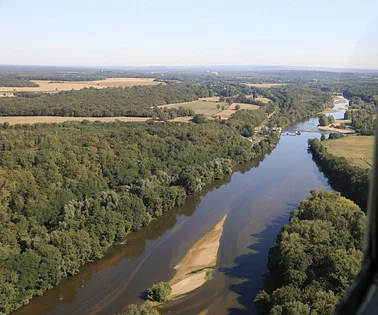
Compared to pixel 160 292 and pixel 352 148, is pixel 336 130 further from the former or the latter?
pixel 160 292

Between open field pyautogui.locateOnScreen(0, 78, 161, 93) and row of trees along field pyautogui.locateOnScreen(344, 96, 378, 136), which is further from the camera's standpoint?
open field pyautogui.locateOnScreen(0, 78, 161, 93)

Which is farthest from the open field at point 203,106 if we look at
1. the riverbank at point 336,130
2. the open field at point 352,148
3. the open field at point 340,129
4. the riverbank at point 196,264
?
the riverbank at point 196,264

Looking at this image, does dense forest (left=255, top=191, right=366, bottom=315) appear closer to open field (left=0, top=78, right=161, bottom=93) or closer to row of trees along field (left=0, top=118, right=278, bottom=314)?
row of trees along field (left=0, top=118, right=278, bottom=314)

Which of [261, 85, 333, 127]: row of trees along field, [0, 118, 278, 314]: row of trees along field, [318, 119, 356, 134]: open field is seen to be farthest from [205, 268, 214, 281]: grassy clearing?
[318, 119, 356, 134]: open field

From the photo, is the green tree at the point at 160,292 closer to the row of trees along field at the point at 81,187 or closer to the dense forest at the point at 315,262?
the dense forest at the point at 315,262

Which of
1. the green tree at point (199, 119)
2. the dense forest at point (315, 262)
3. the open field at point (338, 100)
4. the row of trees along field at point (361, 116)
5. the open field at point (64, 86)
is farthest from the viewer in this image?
the open field at point (338, 100)

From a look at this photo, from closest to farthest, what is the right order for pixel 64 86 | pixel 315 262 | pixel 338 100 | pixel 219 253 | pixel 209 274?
pixel 315 262
pixel 209 274
pixel 219 253
pixel 338 100
pixel 64 86

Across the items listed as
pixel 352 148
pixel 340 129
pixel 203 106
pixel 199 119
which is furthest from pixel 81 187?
pixel 203 106
